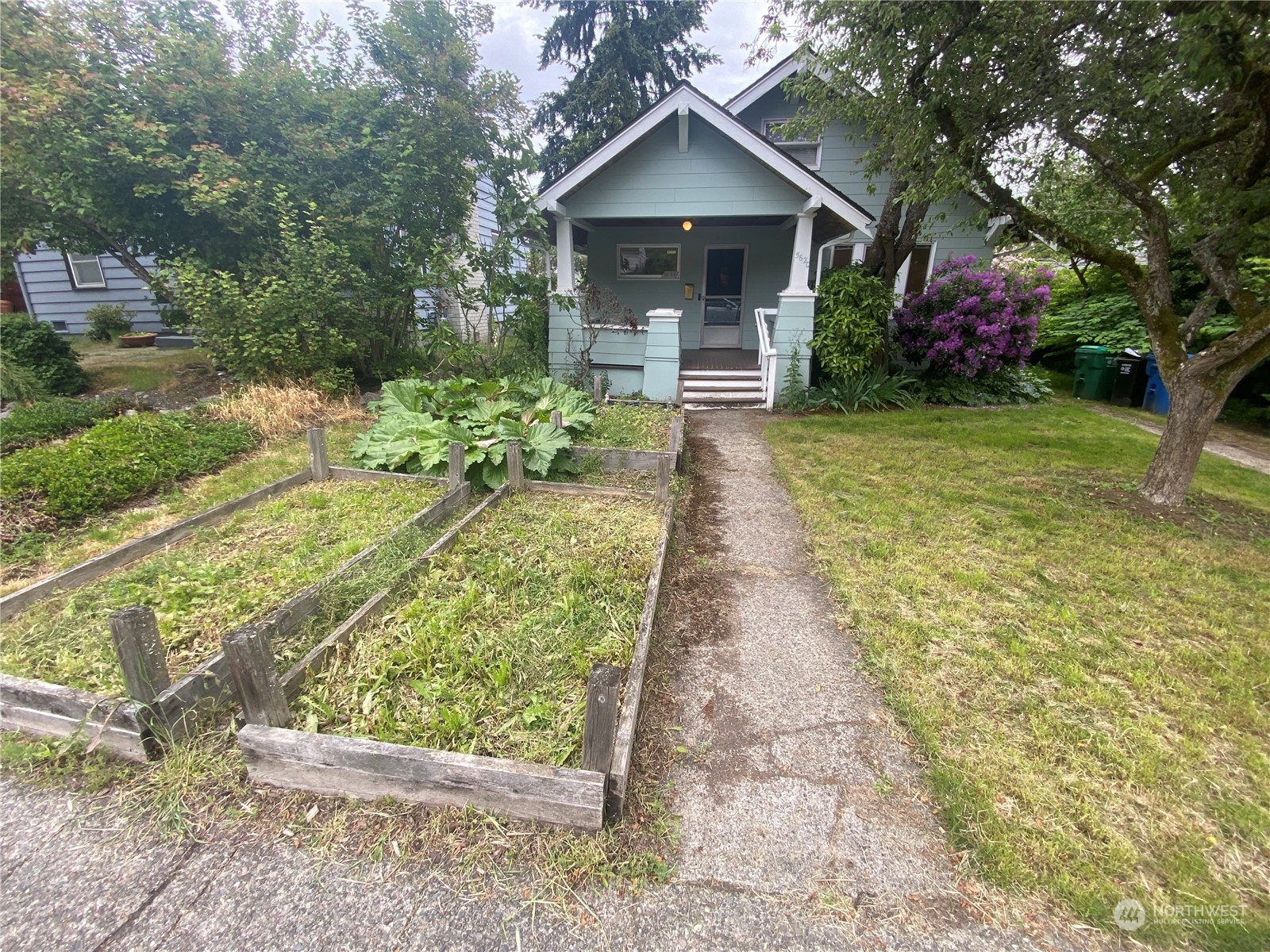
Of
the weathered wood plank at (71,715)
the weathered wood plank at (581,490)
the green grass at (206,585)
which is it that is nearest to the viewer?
the weathered wood plank at (71,715)

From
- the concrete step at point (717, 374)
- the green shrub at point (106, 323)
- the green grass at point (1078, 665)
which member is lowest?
the green grass at point (1078, 665)

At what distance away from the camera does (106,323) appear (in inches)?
447

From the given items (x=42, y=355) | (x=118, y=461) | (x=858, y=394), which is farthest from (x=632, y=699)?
(x=42, y=355)

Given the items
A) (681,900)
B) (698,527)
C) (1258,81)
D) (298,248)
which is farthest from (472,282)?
(681,900)

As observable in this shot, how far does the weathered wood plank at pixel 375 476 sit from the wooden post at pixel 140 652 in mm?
2769

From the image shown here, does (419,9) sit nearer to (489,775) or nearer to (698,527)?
(698,527)

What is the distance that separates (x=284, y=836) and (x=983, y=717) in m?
2.86

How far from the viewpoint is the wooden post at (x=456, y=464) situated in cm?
436

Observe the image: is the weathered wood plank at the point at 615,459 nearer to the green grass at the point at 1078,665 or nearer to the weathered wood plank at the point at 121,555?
the green grass at the point at 1078,665

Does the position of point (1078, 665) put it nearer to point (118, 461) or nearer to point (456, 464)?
point (456, 464)

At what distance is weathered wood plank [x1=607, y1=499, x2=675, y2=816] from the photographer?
1930 millimetres

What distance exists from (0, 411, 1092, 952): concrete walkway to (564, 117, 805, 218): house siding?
8278mm

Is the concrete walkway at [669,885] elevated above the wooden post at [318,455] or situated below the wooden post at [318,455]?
below

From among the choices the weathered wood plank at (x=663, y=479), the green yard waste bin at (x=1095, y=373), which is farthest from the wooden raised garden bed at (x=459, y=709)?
the green yard waste bin at (x=1095, y=373)
